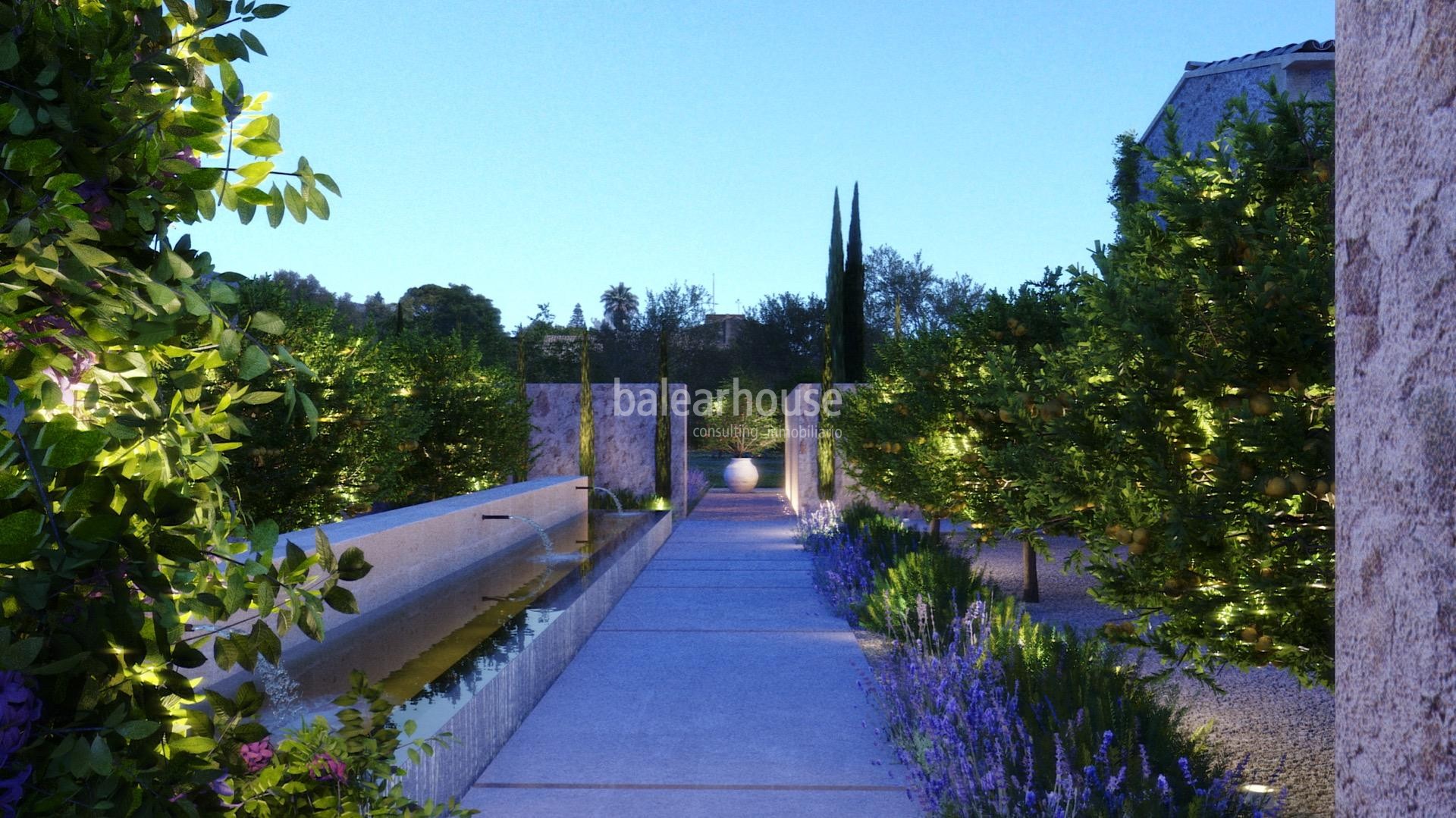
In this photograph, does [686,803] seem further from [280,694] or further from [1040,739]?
[280,694]

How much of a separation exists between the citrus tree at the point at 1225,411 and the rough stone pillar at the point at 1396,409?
2.14m

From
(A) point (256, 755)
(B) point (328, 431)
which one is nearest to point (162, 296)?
(A) point (256, 755)

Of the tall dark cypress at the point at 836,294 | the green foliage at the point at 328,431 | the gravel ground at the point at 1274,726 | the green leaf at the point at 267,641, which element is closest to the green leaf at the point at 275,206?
the green leaf at the point at 267,641

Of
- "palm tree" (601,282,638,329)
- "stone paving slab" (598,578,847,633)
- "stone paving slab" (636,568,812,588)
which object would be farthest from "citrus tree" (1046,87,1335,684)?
"palm tree" (601,282,638,329)

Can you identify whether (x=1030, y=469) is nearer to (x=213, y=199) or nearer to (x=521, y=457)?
(x=213, y=199)

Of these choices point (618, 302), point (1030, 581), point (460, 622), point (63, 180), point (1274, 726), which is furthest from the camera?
point (618, 302)

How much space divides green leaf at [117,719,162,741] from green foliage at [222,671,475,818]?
328 millimetres

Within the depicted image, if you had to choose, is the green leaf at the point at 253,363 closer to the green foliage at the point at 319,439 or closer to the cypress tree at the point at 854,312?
the green foliage at the point at 319,439

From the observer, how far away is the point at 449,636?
22.1 ft

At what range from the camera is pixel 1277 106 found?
4.25m

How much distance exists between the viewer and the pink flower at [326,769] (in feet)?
6.79

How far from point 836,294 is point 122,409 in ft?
75.5

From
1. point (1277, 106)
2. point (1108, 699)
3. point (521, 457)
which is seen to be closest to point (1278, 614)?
point (1108, 699)

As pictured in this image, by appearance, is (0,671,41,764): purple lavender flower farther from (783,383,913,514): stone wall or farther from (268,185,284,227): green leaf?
(783,383,913,514): stone wall
